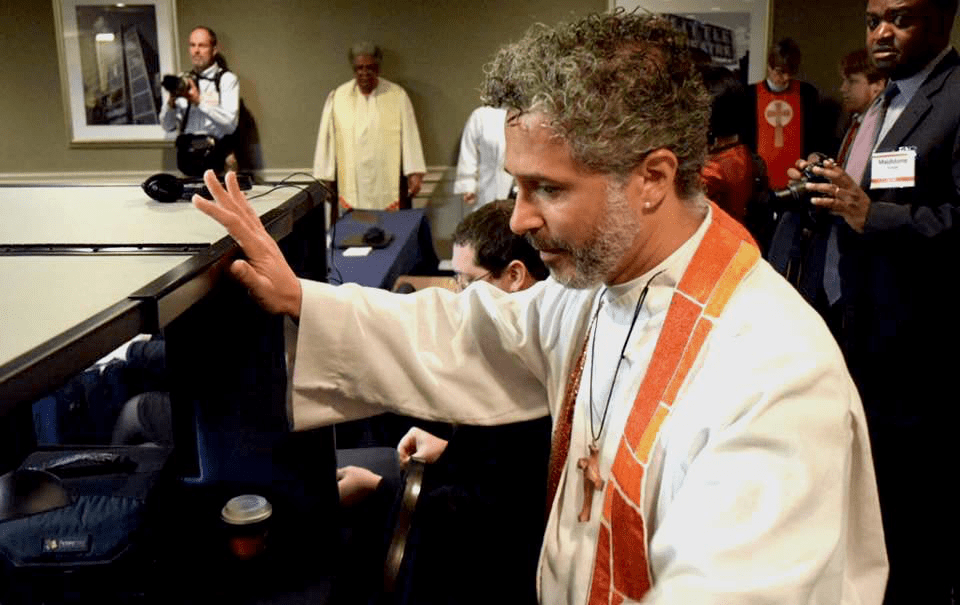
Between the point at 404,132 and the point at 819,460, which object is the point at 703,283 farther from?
the point at 404,132

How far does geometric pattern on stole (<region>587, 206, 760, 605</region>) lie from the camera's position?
112cm

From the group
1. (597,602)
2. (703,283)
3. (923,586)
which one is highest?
(703,283)

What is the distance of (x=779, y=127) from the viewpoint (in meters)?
5.79

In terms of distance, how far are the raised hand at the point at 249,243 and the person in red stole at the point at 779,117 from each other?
16.1 ft

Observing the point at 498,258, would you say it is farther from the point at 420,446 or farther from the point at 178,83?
the point at 178,83

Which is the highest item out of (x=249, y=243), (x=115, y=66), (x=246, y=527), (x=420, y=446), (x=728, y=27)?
(x=728, y=27)

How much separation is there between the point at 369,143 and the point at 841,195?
14.3 feet

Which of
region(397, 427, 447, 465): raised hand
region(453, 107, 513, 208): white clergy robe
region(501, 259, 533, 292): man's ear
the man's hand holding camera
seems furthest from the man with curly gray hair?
region(453, 107, 513, 208): white clergy robe

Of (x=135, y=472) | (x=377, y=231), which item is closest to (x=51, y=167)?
(x=377, y=231)

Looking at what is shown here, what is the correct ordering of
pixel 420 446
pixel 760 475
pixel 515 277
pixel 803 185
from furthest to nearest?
pixel 803 185
pixel 515 277
pixel 420 446
pixel 760 475

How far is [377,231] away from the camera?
3.83 metres

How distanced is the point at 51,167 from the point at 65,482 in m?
6.14

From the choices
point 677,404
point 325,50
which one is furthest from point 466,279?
point 325,50

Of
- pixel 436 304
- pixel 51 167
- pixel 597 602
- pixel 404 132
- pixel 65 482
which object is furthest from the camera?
pixel 51 167
